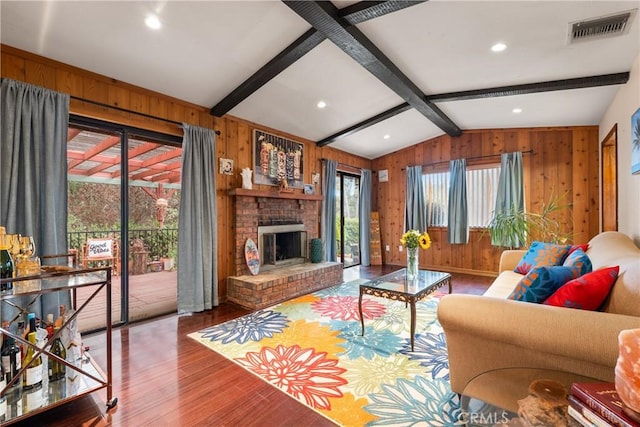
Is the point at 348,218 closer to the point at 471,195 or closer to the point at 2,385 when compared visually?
the point at 471,195

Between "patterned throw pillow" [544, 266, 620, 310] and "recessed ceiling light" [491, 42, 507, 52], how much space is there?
7.13 feet

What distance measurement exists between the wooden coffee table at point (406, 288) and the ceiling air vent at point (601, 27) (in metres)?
2.41

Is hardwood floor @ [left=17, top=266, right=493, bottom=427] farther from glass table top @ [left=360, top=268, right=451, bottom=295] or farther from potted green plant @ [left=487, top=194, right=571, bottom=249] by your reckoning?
potted green plant @ [left=487, top=194, right=571, bottom=249]

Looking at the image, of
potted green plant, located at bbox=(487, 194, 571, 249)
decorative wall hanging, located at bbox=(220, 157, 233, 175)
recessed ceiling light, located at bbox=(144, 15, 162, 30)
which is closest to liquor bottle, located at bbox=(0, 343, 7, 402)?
recessed ceiling light, located at bbox=(144, 15, 162, 30)

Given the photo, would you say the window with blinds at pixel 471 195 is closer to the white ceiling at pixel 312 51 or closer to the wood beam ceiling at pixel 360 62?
the white ceiling at pixel 312 51

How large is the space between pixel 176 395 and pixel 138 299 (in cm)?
220

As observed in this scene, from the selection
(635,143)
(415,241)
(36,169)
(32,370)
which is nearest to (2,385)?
(32,370)

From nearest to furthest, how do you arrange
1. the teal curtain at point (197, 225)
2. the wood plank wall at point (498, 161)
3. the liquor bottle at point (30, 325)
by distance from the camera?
the liquor bottle at point (30, 325) < the teal curtain at point (197, 225) < the wood plank wall at point (498, 161)

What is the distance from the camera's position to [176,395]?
5.99 feet

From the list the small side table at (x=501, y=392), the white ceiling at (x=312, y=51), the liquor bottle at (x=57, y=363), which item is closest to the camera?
the small side table at (x=501, y=392)

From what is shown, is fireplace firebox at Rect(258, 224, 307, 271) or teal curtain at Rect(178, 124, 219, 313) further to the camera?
fireplace firebox at Rect(258, 224, 307, 271)

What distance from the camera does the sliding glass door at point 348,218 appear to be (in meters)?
6.06

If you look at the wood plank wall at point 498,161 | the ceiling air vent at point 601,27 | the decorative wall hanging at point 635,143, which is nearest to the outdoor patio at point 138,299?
the wood plank wall at point 498,161

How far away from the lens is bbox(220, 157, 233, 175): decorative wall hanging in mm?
3730
